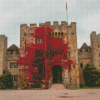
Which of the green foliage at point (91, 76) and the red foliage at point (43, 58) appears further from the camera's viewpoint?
the green foliage at point (91, 76)

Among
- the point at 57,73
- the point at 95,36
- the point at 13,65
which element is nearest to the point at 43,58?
the point at 57,73

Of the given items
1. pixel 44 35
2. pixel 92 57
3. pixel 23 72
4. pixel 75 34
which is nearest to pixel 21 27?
pixel 44 35

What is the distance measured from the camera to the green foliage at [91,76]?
3081 cm

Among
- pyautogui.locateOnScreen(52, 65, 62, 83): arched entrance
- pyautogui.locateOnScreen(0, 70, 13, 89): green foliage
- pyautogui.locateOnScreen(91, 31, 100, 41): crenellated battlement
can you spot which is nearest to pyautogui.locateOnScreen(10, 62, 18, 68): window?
pyautogui.locateOnScreen(0, 70, 13, 89): green foliage

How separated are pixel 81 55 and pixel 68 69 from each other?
6520mm

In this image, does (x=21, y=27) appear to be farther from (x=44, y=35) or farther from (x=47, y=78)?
(x=47, y=78)

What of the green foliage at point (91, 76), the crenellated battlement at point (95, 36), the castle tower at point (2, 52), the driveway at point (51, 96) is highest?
the crenellated battlement at point (95, 36)

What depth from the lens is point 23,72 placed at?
31.5m

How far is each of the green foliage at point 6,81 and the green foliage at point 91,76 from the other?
1707 centimetres

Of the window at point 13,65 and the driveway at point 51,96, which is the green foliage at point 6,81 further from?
the driveway at point 51,96

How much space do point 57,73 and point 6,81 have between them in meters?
11.3

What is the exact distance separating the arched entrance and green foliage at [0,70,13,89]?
9.71 metres

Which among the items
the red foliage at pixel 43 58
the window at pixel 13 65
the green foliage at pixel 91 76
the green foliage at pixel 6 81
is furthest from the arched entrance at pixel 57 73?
the green foliage at pixel 6 81

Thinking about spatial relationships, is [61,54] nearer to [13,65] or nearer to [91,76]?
[91,76]
